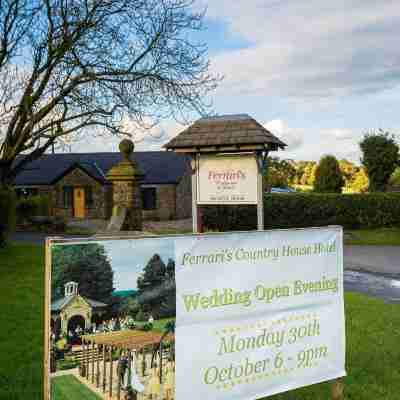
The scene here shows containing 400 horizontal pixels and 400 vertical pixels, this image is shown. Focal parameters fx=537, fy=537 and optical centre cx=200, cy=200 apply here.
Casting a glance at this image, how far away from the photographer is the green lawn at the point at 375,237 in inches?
891

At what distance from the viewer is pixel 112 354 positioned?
10.8ft

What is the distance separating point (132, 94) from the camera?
1842 centimetres

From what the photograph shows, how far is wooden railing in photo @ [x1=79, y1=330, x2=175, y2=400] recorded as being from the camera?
3.21 metres

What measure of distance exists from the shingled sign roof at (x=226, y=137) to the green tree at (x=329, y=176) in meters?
26.1

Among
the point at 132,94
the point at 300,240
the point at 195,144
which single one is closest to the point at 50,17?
the point at 132,94

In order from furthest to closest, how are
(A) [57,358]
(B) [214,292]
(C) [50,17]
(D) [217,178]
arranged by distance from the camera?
(C) [50,17], (D) [217,178], (B) [214,292], (A) [57,358]

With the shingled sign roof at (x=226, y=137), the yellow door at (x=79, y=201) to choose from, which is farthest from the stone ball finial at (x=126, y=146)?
the yellow door at (x=79, y=201)

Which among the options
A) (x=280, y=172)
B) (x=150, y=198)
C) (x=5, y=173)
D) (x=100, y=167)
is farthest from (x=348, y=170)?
(x=5, y=173)

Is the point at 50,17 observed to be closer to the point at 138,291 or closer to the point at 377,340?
the point at 377,340

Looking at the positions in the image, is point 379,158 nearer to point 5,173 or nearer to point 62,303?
point 5,173

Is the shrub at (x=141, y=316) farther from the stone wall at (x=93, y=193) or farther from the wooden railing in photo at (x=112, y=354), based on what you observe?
the stone wall at (x=93, y=193)

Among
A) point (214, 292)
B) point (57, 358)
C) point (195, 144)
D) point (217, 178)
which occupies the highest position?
point (195, 144)

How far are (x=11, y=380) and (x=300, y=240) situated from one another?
10.8 feet

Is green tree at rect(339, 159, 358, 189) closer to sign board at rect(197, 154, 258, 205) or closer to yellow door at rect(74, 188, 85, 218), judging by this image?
yellow door at rect(74, 188, 85, 218)
